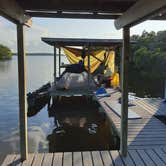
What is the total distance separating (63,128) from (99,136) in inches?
49.7

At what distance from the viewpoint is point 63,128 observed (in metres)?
7.30

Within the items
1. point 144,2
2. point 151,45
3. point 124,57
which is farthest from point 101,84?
point 151,45

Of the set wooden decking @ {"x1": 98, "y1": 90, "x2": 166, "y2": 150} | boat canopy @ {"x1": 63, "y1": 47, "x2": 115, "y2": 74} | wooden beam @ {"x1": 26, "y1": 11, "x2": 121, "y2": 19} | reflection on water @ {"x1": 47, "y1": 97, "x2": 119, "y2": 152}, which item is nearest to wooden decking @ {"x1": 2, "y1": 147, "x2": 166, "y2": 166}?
wooden decking @ {"x1": 98, "y1": 90, "x2": 166, "y2": 150}

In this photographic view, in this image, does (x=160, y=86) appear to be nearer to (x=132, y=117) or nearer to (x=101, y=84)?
(x=101, y=84)

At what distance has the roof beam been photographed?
2.31 meters

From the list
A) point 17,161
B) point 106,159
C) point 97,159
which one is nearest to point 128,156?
point 106,159

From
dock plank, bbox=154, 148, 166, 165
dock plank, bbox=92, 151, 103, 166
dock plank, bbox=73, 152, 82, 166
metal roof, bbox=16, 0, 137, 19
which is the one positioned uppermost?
metal roof, bbox=16, 0, 137, 19

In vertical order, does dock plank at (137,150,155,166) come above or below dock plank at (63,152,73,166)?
above

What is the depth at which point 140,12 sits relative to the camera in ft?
8.24

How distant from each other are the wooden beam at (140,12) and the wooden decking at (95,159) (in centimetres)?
172

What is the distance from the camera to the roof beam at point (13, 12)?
2311 mm

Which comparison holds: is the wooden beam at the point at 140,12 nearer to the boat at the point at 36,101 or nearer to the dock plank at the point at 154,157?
the dock plank at the point at 154,157

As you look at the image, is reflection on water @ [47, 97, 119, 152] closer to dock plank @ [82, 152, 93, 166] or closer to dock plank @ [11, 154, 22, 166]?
dock plank @ [82, 152, 93, 166]

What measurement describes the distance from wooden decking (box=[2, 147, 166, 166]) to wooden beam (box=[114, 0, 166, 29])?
1721 mm
